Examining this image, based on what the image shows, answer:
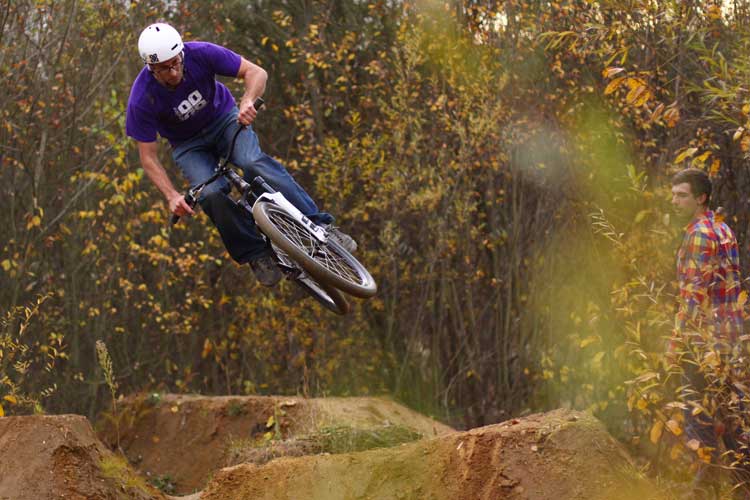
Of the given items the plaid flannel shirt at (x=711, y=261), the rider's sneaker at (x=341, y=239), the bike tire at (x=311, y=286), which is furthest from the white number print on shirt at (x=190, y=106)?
the plaid flannel shirt at (x=711, y=261)

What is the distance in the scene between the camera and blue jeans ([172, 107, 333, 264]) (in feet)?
24.9

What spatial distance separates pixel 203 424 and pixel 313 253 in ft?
13.7

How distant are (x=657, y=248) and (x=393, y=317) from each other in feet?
11.7

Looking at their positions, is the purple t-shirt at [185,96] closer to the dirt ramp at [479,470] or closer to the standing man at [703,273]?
the dirt ramp at [479,470]

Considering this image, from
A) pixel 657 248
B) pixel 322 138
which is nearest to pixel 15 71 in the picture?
pixel 322 138

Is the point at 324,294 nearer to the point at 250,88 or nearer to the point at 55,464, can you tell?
the point at 250,88

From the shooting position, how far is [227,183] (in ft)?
24.9

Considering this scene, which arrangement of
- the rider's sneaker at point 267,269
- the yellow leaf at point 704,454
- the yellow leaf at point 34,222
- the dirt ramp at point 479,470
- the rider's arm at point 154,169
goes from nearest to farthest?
the yellow leaf at point 704,454 → the dirt ramp at point 479,470 → the rider's arm at point 154,169 → the rider's sneaker at point 267,269 → the yellow leaf at point 34,222

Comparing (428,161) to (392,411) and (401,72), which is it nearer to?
(401,72)

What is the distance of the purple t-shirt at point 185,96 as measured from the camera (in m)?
7.40

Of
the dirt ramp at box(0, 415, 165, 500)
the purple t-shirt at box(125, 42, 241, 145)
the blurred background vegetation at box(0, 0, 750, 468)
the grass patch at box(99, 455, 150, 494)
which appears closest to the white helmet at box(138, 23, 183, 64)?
the purple t-shirt at box(125, 42, 241, 145)

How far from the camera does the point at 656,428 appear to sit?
561 cm

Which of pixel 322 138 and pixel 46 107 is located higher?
pixel 46 107

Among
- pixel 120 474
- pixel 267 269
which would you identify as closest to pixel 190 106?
pixel 267 269
